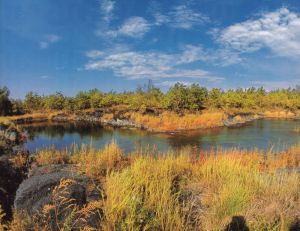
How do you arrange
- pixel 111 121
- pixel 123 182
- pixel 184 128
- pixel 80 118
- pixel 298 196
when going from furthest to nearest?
pixel 80 118, pixel 111 121, pixel 184 128, pixel 298 196, pixel 123 182

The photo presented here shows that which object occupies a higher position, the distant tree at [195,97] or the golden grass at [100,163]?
the distant tree at [195,97]

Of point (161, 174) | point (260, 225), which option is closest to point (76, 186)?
point (161, 174)

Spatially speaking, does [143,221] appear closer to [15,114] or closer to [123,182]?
[123,182]

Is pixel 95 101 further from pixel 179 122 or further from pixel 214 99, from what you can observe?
pixel 179 122

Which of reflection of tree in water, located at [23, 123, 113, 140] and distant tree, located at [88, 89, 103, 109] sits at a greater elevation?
distant tree, located at [88, 89, 103, 109]

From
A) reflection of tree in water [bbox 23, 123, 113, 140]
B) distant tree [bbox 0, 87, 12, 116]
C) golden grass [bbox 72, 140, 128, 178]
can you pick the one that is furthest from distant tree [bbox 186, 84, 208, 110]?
golden grass [bbox 72, 140, 128, 178]

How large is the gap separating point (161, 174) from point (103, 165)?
2.81 metres

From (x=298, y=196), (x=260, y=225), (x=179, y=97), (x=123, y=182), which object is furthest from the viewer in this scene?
(x=179, y=97)

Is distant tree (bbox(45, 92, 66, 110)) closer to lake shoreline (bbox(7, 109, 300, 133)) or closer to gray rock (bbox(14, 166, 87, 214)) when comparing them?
lake shoreline (bbox(7, 109, 300, 133))

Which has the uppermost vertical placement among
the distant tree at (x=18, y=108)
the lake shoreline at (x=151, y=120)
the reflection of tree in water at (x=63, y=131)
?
the distant tree at (x=18, y=108)

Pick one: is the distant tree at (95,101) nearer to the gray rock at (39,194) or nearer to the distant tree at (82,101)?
the distant tree at (82,101)

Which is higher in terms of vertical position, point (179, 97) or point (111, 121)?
point (179, 97)

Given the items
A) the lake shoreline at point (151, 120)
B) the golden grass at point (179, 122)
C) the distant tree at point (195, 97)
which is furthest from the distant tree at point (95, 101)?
the golden grass at point (179, 122)

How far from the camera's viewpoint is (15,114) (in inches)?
1861
